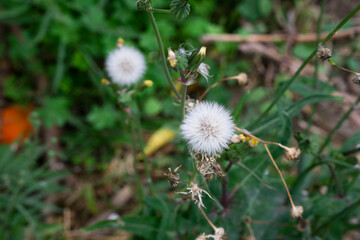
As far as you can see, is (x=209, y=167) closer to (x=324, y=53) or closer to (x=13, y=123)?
(x=324, y=53)

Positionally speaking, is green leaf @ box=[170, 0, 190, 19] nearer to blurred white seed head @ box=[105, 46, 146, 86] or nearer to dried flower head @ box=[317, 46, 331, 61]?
dried flower head @ box=[317, 46, 331, 61]

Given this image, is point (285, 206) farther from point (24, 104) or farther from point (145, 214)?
point (24, 104)

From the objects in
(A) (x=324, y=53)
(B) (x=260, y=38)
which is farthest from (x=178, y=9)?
(B) (x=260, y=38)

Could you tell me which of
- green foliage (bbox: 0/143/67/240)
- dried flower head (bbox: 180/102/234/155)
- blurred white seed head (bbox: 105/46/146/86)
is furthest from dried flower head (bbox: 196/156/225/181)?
green foliage (bbox: 0/143/67/240)

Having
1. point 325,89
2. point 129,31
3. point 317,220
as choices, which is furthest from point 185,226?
point 129,31

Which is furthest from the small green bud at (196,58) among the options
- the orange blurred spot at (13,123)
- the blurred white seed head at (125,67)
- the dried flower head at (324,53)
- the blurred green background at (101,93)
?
the orange blurred spot at (13,123)
